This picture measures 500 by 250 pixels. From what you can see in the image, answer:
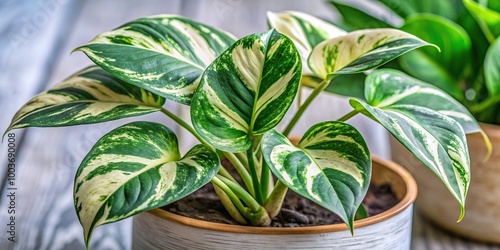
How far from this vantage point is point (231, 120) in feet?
1.86

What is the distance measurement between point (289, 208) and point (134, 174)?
9.3 inches

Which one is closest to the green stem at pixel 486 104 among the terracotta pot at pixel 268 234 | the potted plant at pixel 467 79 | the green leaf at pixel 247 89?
the potted plant at pixel 467 79

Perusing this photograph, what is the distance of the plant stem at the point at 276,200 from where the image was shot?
630 millimetres

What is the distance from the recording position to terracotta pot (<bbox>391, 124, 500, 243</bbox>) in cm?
84

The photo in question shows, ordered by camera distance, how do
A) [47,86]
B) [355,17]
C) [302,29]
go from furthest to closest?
[47,86] → [355,17] → [302,29]

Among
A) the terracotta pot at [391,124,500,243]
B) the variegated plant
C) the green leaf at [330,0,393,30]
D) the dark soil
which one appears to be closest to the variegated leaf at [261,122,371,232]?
the variegated plant

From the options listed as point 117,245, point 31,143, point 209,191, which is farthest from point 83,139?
point 209,191

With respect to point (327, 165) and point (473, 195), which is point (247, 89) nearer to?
point (327, 165)

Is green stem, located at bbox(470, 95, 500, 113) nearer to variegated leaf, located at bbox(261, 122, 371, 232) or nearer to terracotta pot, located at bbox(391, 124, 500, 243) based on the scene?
terracotta pot, located at bbox(391, 124, 500, 243)

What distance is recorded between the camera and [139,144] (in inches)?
22.5

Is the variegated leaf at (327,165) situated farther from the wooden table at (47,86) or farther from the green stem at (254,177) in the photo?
the wooden table at (47,86)

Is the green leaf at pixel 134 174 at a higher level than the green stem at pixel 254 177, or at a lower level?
higher

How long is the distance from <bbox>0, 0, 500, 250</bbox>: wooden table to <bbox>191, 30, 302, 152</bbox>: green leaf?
364 mm

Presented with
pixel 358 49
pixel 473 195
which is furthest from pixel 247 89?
pixel 473 195
